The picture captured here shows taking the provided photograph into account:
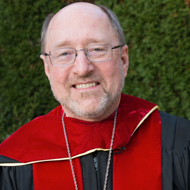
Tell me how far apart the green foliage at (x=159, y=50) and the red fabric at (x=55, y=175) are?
2090 millimetres

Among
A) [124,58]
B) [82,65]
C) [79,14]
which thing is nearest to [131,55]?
[124,58]

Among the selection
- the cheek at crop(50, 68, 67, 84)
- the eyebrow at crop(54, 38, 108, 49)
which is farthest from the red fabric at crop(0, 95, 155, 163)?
the eyebrow at crop(54, 38, 108, 49)

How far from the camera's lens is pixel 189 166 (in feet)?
6.55

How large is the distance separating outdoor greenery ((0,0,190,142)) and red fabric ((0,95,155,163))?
66.7 inches

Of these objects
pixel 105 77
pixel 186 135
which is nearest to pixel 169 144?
pixel 186 135

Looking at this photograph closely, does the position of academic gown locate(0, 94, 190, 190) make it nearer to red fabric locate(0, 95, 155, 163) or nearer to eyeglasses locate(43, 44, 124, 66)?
red fabric locate(0, 95, 155, 163)

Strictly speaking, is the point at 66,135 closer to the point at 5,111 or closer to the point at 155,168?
the point at 155,168

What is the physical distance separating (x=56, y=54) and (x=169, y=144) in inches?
41.4

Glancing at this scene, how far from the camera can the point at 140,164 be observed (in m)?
1.99

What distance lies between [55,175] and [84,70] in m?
0.75

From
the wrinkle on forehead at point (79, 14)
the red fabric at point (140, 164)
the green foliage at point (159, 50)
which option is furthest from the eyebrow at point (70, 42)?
the green foliage at point (159, 50)

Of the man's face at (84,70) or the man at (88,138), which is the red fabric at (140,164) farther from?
the man's face at (84,70)

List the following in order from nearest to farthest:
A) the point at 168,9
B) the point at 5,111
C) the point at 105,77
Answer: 1. the point at 105,77
2. the point at 168,9
3. the point at 5,111

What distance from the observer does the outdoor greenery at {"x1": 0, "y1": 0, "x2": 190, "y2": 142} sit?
3637mm
